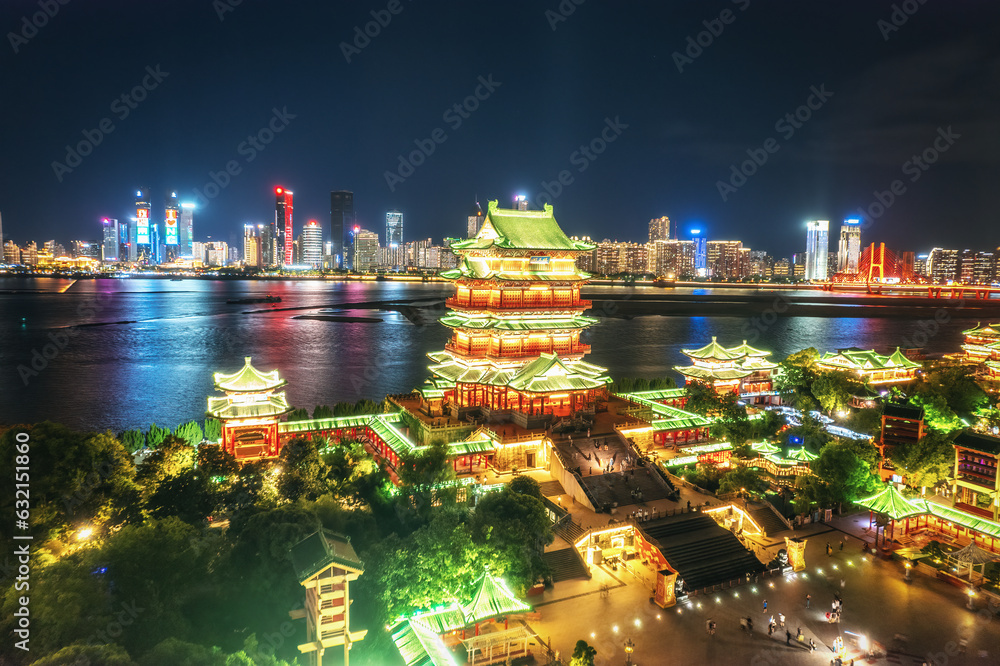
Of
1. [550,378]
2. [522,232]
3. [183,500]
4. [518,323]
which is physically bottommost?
[183,500]

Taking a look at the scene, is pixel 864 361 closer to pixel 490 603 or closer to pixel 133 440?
pixel 490 603

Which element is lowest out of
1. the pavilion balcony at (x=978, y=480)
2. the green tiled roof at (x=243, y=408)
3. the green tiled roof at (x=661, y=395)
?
the pavilion balcony at (x=978, y=480)

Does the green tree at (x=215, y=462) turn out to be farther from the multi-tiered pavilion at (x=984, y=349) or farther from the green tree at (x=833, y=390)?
the multi-tiered pavilion at (x=984, y=349)

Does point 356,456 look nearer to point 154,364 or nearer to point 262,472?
point 262,472

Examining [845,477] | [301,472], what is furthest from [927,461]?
[301,472]

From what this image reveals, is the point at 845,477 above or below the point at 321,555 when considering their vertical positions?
below

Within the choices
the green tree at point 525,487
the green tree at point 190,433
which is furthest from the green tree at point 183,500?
the green tree at point 190,433

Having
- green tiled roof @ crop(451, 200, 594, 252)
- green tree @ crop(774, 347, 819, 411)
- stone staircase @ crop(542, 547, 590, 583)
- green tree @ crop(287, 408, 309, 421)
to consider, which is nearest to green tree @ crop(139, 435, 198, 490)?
green tree @ crop(287, 408, 309, 421)
